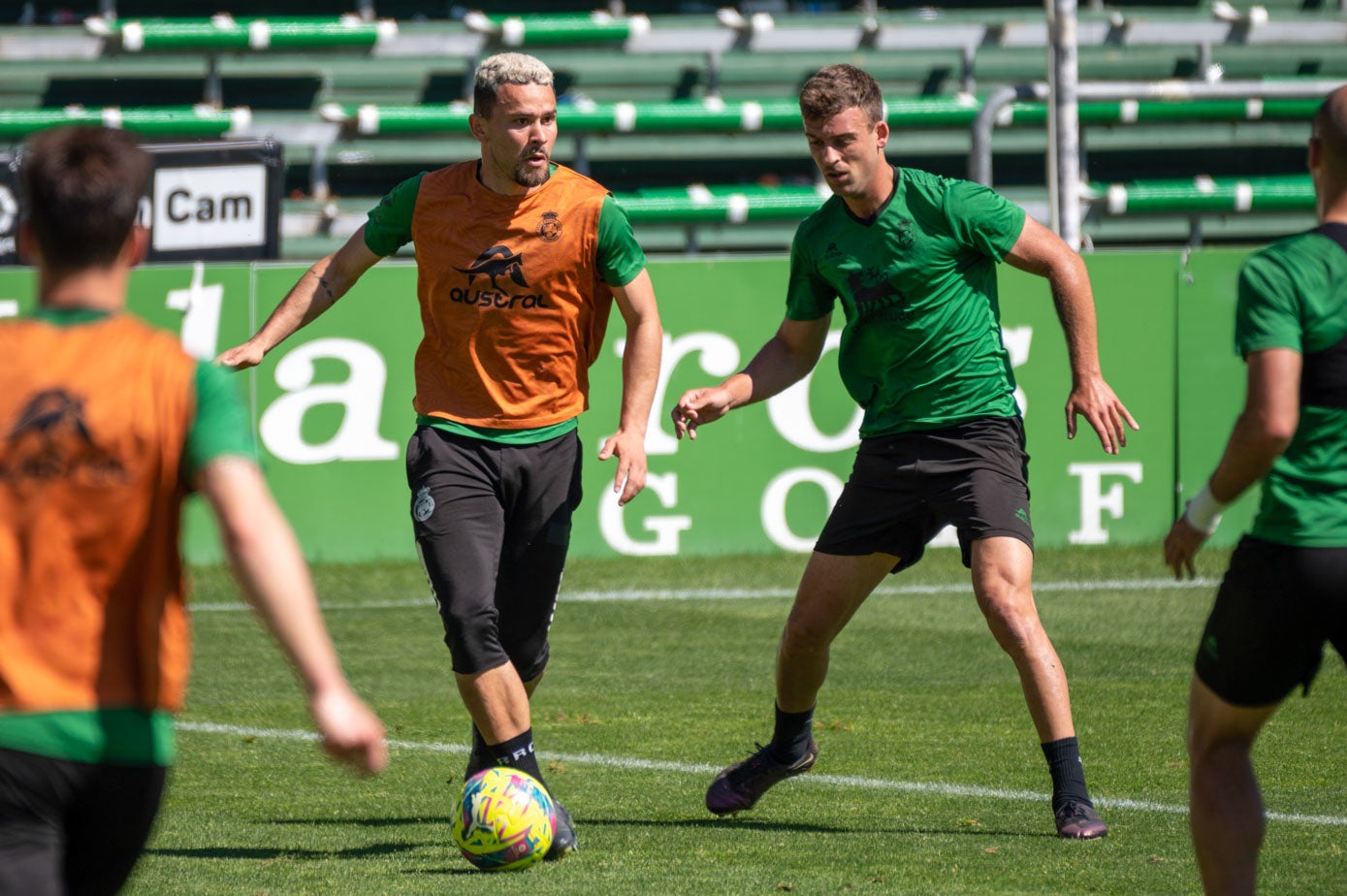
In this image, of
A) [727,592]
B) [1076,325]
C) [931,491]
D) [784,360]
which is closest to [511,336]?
[784,360]

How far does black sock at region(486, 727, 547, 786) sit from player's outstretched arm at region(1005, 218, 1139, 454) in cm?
195

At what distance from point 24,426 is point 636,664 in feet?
22.2

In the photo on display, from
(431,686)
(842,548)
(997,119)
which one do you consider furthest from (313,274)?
(997,119)

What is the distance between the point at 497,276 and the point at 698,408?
0.80 meters

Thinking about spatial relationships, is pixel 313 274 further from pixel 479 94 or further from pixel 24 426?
pixel 24 426

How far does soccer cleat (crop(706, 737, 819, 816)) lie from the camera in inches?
254

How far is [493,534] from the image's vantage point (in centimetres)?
612

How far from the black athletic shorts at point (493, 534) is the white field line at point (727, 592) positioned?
16.6 feet

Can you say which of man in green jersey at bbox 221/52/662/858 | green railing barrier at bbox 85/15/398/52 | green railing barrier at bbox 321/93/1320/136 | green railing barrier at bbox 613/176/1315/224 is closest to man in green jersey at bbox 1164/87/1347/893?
man in green jersey at bbox 221/52/662/858

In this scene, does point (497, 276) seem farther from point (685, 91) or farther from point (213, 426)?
point (685, 91)

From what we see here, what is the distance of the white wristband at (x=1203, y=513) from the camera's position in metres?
4.16

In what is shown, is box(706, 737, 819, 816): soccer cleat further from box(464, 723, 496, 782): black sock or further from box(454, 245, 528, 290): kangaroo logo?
box(454, 245, 528, 290): kangaroo logo

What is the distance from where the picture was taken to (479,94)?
20.5ft

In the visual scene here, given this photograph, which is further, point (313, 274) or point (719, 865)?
point (313, 274)
